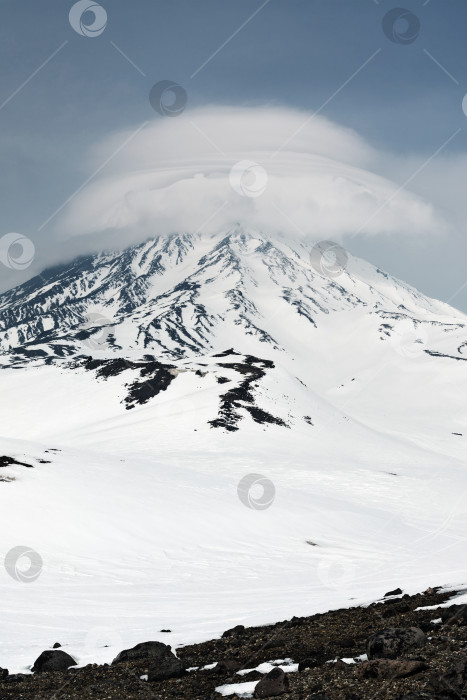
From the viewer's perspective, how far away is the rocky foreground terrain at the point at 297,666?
10281 mm

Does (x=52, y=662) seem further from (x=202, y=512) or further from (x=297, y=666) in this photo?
(x=202, y=512)

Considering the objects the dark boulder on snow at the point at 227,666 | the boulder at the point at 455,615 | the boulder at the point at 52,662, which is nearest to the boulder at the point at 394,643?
the boulder at the point at 455,615

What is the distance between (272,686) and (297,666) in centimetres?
203

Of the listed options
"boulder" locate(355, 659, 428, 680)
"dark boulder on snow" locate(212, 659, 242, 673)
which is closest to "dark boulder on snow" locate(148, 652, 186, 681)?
"dark boulder on snow" locate(212, 659, 242, 673)

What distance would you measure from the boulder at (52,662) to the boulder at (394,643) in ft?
23.8

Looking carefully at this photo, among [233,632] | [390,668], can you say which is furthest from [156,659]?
[390,668]

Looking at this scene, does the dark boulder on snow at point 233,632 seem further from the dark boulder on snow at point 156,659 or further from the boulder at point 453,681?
the boulder at point 453,681

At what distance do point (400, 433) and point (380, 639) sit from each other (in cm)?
13203

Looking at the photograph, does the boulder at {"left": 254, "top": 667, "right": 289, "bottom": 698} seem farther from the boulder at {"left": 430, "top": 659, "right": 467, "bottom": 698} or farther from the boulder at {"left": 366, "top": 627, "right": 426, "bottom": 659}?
the boulder at {"left": 430, "top": 659, "right": 467, "bottom": 698}

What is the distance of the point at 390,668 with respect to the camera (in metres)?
10.5

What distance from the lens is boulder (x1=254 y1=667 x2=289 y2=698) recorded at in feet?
35.0

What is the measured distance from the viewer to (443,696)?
8922 mm

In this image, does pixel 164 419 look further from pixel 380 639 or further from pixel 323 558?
pixel 380 639

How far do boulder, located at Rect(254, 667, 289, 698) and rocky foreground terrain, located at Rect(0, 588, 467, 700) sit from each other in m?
0.02
